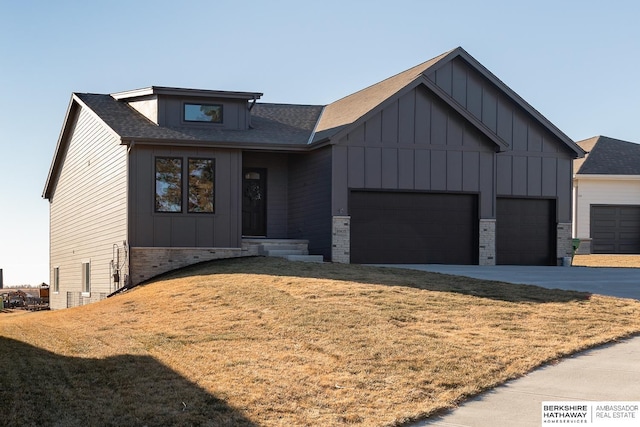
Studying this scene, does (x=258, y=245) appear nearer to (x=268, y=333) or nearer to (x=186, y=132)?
(x=186, y=132)

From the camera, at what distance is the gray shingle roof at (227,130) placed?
82.6 feet

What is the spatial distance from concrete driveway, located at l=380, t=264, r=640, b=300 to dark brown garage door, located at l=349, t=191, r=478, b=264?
0.74 meters

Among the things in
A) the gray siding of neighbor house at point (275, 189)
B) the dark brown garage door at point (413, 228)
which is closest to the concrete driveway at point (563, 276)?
the dark brown garage door at point (413, 228)

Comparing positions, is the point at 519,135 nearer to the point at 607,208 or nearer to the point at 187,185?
the point at 187,185

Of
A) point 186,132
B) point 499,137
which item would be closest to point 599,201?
point 499,137

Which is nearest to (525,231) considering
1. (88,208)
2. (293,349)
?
(88,208)

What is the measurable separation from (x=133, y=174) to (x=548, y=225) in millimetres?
13312

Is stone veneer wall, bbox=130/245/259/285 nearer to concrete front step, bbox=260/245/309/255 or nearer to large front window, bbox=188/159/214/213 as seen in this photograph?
large front window, bbox=188/159/214/213

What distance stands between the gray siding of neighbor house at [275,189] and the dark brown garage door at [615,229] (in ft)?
51.5

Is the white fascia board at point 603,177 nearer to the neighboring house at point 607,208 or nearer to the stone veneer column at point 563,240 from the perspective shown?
the neighboring house at point 607,208

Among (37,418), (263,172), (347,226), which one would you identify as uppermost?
(263,172)

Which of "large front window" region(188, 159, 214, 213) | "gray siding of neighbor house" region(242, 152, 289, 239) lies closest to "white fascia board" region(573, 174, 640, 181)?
"gray siding of neighbor house" region(242, 152, 289, 239)

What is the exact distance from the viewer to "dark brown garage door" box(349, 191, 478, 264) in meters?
25.6

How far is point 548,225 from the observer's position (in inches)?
1124
